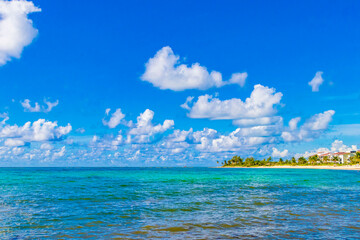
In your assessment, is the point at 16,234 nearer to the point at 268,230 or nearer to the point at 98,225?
the point at 98,225

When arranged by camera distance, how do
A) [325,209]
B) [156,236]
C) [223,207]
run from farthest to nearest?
[223,207]
[325,209]
[156,236]

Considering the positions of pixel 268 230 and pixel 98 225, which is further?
pixel 98 225

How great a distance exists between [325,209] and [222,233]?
43.1 feet

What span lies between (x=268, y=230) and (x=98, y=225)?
1069 centimetres

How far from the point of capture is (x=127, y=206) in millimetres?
28969

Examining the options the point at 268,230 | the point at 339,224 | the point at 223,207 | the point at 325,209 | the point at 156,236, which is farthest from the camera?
the point at 223,207

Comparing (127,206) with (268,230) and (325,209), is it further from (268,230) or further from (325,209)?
(325,209)

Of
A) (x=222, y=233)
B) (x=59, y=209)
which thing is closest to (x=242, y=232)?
(x=222, y=233)

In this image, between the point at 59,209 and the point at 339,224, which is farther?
the point at 59,209

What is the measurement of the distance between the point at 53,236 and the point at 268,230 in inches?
490

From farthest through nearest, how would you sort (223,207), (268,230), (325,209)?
(223,207) → (325,209) → (268,230)

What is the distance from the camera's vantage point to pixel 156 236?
17375mm

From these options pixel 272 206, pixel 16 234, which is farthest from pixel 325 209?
pixel 16 234

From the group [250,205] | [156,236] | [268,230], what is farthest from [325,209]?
[156,236]
